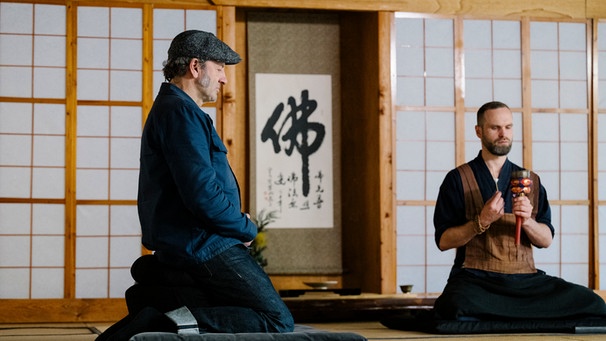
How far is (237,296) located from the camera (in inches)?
147

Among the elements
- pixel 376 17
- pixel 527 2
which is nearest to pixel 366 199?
pixel 376 17

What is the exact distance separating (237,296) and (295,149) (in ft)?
12.6

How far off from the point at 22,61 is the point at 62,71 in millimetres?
288

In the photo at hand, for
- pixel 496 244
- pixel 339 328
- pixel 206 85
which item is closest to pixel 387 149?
pixel 339 328

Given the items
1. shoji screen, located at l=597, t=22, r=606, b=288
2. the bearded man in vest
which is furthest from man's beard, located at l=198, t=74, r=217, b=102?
shoji screen, located at l=597, t=22, r=606, b=288

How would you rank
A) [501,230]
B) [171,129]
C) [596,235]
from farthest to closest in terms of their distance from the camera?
1. [596,235]
2. [501,230]
3. [171,129]

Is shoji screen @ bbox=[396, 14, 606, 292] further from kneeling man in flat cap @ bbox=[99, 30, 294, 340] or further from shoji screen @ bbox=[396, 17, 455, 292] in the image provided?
kneeling man in flat cap @ bbox=[99, 30, 294, 340]

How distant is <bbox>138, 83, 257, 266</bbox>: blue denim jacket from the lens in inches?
144

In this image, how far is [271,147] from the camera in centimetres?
746

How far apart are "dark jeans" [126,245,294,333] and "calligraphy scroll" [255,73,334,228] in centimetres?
365

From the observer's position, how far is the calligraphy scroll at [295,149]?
7.46 m

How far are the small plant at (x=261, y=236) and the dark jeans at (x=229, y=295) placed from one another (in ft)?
10.3

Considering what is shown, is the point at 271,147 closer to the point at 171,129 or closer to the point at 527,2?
the point at 527,2

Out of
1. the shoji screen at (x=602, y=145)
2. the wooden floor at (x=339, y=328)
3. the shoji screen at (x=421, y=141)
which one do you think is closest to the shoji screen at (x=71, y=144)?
the wooden floor at (x=339, y=328)
